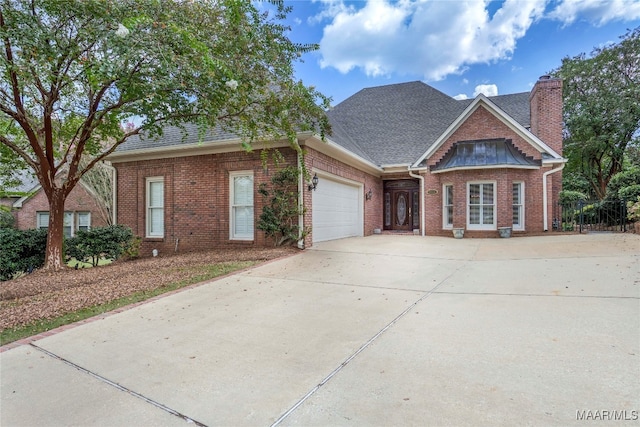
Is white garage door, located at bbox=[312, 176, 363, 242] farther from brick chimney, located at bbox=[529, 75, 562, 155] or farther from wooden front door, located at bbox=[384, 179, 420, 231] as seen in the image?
Answer: brick chimney, located at bbox=[529, 75, 562, 155]

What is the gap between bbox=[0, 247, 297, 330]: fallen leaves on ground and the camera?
15.6ft

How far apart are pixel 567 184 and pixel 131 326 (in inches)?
1066

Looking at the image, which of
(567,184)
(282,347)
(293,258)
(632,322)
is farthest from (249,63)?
(567,184)

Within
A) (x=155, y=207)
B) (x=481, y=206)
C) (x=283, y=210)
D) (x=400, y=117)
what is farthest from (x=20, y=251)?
(x=400, y=117)

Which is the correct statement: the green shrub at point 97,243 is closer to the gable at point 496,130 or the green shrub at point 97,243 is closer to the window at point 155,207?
the window at point 155,207

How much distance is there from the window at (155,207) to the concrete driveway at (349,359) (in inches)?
305

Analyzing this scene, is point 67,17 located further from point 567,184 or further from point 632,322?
point 567,184

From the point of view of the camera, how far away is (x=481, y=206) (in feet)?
44.6

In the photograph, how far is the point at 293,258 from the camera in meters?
8.59

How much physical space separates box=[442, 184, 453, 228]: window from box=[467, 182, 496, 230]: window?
2.98 ft

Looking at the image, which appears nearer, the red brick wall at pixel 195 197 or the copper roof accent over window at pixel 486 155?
the red brick wall at pixel 195 197

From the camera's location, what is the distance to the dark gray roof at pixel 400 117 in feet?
56.0

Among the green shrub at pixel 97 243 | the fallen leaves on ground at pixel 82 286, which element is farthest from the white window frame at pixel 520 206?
the green shrub at pixel 97 243
